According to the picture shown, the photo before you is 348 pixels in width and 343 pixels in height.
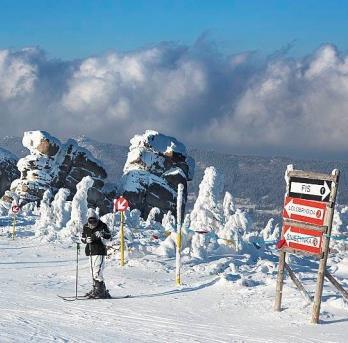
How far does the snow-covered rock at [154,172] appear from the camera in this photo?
62.9 meters

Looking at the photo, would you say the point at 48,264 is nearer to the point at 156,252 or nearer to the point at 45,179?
the point at 156,252

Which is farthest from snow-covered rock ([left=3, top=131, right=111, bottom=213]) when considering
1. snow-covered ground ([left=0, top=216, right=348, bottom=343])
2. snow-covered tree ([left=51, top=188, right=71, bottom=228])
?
snow-covered ground ([left=0, top=216, right=348, bottom=343])

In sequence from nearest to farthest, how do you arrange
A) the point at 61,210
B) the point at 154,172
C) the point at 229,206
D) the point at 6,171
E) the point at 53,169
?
the point at 61,210 → the point at 229,206 → the point at 53,169 → the point at 154,172 → the point at 6,171

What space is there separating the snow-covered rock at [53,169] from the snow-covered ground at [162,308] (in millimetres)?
40689

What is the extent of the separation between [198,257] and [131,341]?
12.2 meters

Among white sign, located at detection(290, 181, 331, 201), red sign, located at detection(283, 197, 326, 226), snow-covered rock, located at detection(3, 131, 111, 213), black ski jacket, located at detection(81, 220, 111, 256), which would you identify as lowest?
black ski jacket, located at detection(81, 220, 111, 256)

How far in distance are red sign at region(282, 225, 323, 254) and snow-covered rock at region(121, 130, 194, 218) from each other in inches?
1974

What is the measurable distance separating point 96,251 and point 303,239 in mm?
4518

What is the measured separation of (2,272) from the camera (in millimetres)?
17891

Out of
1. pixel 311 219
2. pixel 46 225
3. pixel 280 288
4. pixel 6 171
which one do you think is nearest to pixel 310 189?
pixel 311 219

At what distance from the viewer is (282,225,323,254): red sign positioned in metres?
11.6

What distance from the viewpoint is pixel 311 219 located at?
460 inches

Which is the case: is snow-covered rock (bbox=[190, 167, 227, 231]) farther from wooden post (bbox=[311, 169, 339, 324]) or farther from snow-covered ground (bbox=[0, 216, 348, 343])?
wooden post (bbox=[311, 169, 339, 324])

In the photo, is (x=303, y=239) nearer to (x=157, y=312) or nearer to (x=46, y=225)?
(x=157, y=312)
